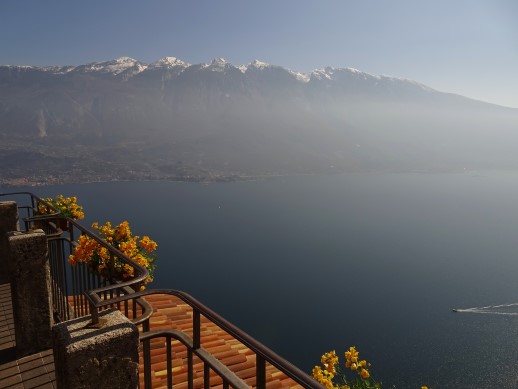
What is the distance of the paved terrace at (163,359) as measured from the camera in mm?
4367

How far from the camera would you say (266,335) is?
8694 centimetres

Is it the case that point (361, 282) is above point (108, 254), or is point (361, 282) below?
below

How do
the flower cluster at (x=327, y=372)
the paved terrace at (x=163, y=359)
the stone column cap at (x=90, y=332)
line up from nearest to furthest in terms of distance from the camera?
1. the stone column cap at (x=90, y=332)
2. the paved terrace at (x=163, y=359)
3. the flower cluster at (x=327, y=372)

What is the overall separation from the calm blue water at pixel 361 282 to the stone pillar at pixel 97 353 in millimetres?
78330

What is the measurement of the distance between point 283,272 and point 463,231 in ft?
303

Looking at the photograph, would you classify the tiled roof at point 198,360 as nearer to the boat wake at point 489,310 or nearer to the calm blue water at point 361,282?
the calm blue water at point 361,282

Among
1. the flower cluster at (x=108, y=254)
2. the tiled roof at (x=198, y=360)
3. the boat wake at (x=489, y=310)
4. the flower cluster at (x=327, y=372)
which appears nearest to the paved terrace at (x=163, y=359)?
the tiled roof at (x=198, y=360)

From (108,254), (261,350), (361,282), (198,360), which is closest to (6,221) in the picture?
(108,254)

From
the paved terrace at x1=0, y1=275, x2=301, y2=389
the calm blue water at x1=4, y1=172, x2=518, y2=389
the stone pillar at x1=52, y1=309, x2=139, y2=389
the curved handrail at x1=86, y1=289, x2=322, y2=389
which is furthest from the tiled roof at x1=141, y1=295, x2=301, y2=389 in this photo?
the calm blue water at x1=4, y1=172, x2=518, y2=389

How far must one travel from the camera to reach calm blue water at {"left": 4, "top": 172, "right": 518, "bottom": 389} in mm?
78500

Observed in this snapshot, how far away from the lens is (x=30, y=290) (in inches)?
183

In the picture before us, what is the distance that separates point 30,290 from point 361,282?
113600 mm

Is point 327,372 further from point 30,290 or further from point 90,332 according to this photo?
point 90,332

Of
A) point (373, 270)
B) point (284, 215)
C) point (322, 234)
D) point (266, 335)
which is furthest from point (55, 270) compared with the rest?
point (284, 215)
